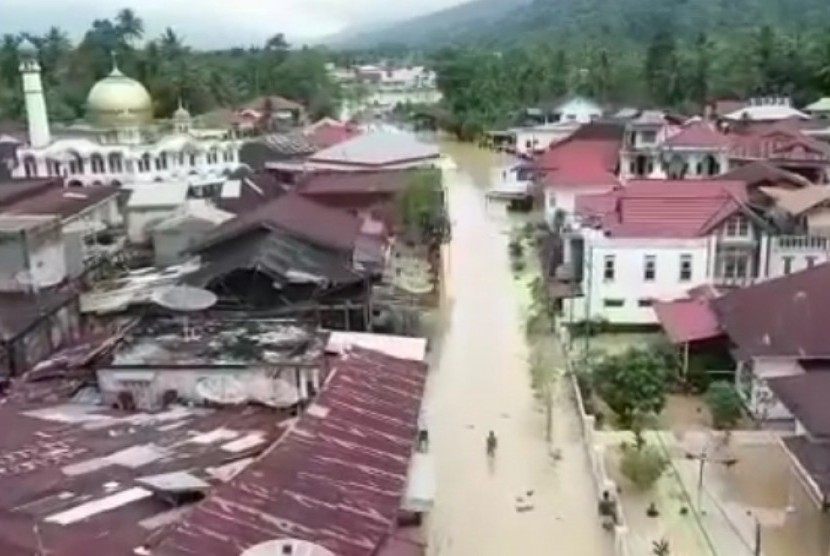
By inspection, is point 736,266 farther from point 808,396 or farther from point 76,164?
point 76,164

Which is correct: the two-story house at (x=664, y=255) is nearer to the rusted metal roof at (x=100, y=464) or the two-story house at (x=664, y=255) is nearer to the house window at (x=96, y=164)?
the rusted metal roof at (x=100, y=464)

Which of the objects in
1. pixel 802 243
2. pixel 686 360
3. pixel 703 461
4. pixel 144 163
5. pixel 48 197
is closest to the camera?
pixel 703 461

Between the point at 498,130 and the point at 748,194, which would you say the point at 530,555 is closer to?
the point at 748,194

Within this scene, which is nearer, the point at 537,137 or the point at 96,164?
the point at 96,164

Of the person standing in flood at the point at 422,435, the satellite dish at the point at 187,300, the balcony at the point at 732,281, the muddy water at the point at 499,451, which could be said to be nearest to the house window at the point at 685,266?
the balcony at the point at 732,281

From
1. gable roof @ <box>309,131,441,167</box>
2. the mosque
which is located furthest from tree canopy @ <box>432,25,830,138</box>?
the mosque

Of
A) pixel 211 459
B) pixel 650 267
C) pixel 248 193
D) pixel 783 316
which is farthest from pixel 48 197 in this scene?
Answer: pixel 783 316

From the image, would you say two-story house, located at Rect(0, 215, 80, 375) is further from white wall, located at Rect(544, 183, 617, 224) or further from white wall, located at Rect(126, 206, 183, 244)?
white wall, located at Rect(544, 183, 617, 224)
